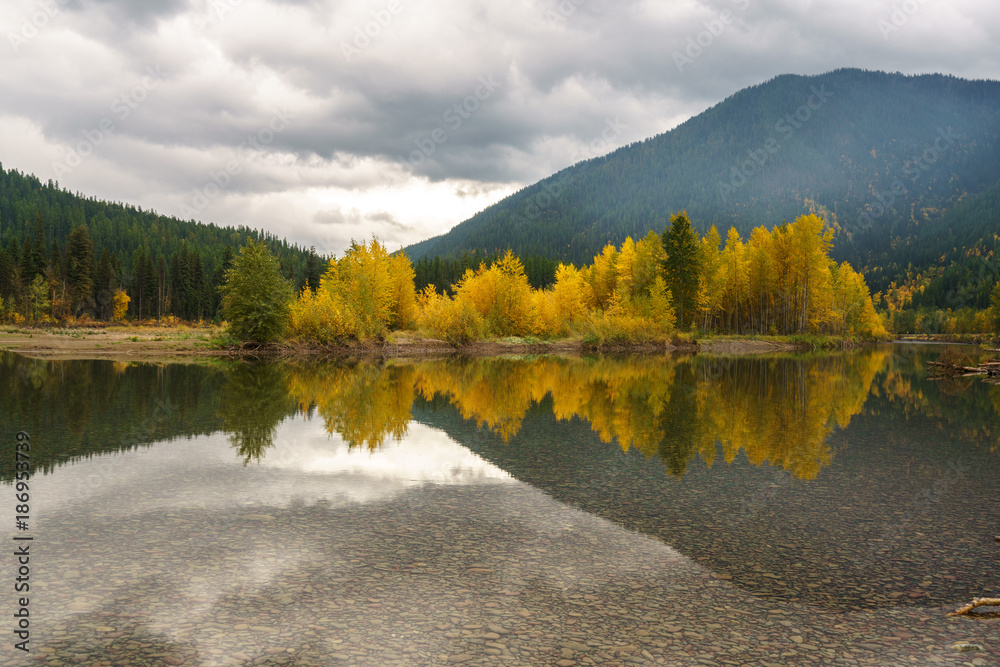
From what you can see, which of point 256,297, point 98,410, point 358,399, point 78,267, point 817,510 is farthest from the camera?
point 78,267

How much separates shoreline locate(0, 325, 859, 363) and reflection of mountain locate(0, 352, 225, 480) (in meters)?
13.6

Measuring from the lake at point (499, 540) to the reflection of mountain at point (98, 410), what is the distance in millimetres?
142

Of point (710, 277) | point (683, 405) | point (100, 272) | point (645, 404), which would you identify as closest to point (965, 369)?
point (683, 405)

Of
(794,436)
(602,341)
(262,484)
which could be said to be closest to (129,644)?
(262,484)

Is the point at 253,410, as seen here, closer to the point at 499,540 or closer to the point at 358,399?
the point at 358,399

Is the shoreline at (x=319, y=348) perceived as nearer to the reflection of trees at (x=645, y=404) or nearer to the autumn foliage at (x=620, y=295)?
the autumn foliage at (x=620, y=295)

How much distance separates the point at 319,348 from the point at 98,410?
2927 centimetres

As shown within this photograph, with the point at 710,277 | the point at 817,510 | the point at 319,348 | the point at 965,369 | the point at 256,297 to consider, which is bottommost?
the point at 817,510

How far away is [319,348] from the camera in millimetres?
44062

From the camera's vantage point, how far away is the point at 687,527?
269 inches

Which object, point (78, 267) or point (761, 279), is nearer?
point (761, 279)

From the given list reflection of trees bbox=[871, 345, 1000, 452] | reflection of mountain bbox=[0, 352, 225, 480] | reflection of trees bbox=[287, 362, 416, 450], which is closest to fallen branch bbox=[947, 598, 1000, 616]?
reflection of trees bbox=[287, 362, 416, 450]

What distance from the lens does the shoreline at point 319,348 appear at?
41.6 m

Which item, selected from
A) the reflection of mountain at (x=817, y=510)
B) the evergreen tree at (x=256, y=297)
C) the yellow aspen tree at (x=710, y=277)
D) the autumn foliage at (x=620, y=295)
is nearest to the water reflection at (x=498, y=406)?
the reflection of mountain at (x=817, y=510)
